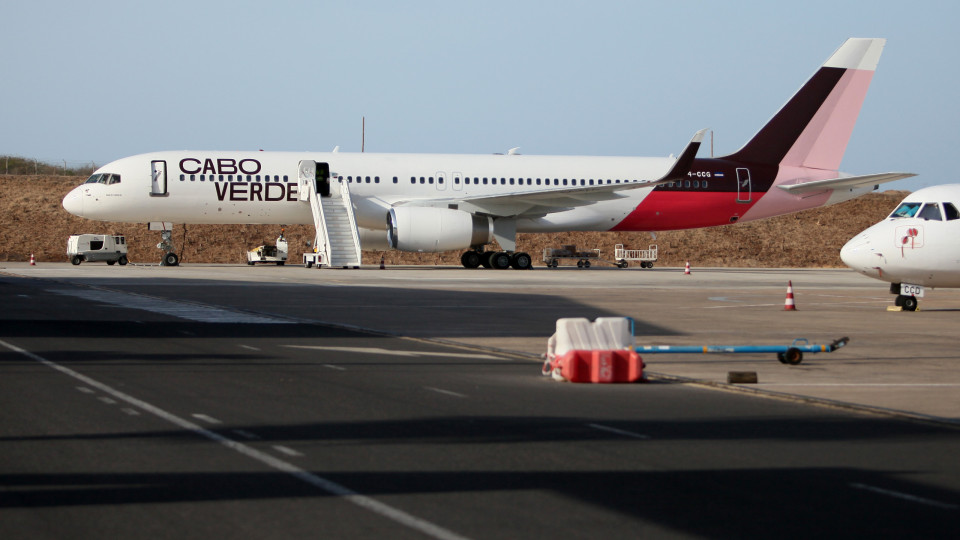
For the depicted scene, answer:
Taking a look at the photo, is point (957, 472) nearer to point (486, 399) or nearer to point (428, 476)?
point (428, 476)

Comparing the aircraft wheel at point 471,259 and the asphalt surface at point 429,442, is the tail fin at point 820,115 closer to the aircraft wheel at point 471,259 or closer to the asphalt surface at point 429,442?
the aircraft wheel at point 471,259

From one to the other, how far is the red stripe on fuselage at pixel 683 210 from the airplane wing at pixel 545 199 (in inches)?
74.0

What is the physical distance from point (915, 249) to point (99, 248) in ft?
132

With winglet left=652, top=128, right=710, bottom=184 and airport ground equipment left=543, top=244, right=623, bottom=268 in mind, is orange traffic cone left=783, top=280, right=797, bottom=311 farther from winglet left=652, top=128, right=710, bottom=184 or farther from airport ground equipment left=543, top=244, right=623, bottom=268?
airport ground equipment left=543, top=244, right=623, bottom=268

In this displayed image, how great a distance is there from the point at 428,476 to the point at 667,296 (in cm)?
2234

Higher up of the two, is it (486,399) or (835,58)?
(835,58)

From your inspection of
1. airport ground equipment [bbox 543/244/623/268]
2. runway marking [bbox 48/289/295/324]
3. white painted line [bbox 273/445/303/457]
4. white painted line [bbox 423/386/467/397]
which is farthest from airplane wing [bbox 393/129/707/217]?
white painted line [bbox 273/445/303/457]

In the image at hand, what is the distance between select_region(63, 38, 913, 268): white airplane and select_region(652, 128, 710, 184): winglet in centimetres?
5

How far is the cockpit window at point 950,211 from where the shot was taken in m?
24.2

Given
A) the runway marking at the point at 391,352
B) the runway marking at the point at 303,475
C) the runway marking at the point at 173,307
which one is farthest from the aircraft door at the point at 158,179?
the runway marking at the point at 303,475

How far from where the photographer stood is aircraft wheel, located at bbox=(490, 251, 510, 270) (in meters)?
46.2

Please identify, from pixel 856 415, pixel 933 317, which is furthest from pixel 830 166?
pixel 856 415

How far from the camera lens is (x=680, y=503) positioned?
7.03 metres

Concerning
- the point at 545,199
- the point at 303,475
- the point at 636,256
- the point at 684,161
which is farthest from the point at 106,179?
the point at 303,475
